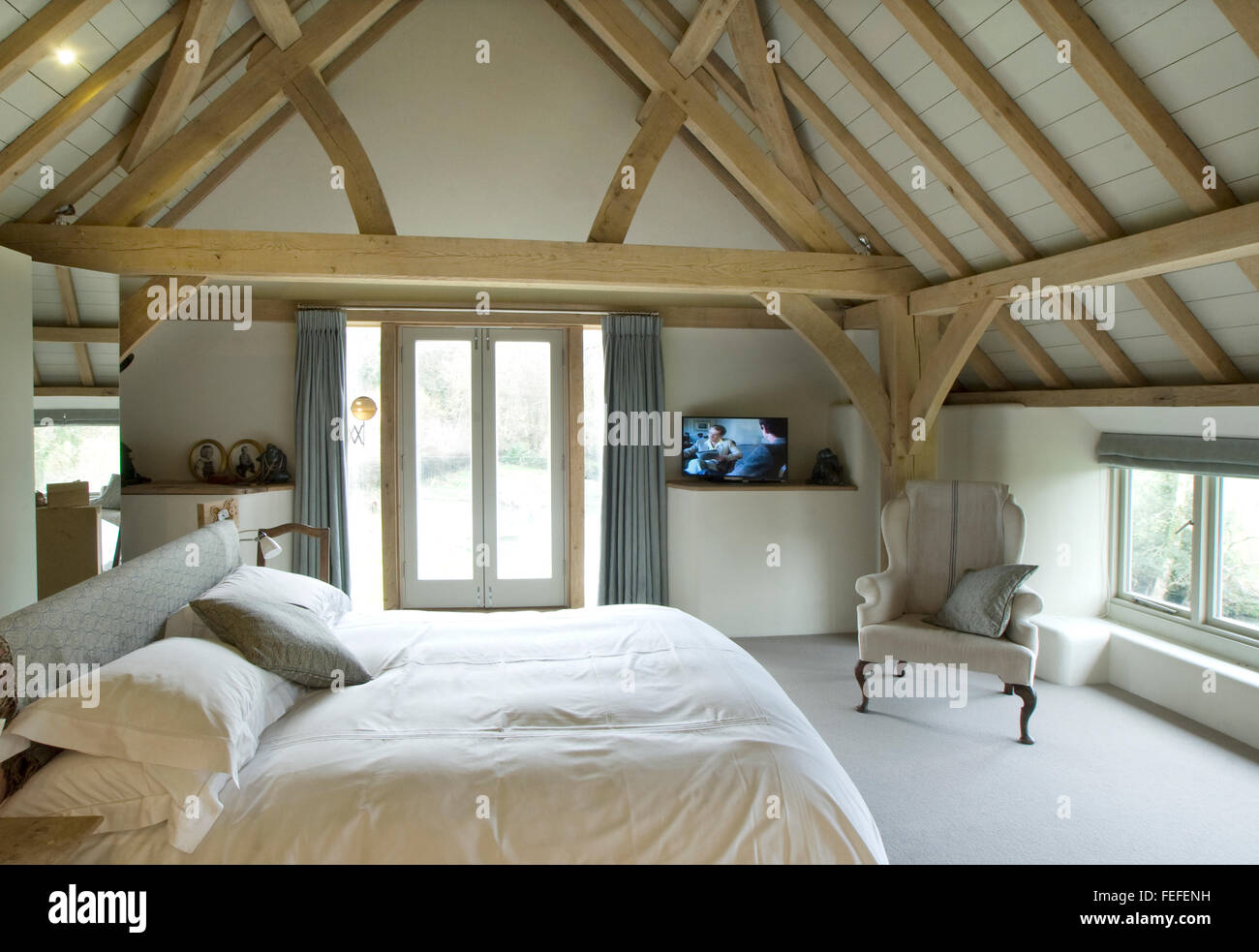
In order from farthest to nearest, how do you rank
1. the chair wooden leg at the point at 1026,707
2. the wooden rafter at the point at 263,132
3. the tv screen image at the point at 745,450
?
the tv screen image at the point at 745,450 → the wooden rafter at the point at 263,132 → the chair wooden leg at the point at 1026,707

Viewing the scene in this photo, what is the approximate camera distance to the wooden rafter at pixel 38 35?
3000 millimetres

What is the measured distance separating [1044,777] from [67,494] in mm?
4590

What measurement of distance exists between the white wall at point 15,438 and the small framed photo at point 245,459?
202 cm

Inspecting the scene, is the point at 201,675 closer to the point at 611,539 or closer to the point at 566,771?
the point at 566,771

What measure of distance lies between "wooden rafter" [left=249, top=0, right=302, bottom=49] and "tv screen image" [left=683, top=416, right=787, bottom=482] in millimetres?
3435

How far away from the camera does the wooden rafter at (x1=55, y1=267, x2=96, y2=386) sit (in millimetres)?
3855

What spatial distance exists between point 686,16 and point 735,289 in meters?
1.69

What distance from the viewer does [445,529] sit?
596 centimetres

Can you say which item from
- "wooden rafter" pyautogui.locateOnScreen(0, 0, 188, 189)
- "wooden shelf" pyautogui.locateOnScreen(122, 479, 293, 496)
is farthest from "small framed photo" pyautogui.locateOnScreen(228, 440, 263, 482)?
"wooden rafter" pyautogui.locateOnScreen(0, 0, 188, 189)

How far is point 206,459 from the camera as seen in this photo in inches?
221

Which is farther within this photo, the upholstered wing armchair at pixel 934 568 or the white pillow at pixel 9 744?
the upholstered wing armchair at pixel 934 568

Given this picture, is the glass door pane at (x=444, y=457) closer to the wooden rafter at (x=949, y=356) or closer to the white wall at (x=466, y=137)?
the white wall at (x=466, y=137)

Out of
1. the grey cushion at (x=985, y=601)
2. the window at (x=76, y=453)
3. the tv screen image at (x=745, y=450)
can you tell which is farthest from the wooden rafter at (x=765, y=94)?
the window at (x=76, y=453)
